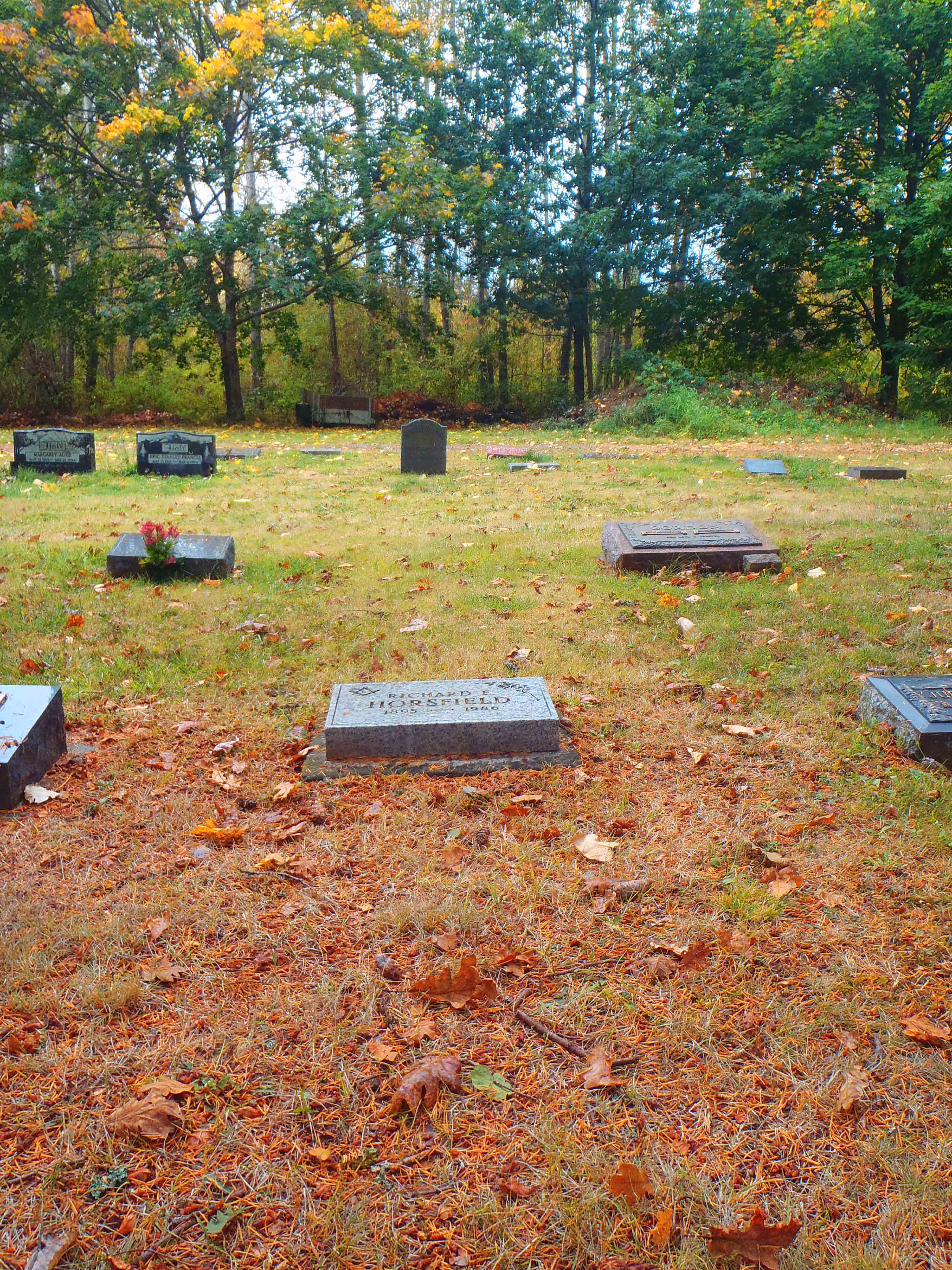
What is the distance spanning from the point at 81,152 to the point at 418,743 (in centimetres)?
2155

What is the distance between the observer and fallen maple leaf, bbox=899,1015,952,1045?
239 centimetres

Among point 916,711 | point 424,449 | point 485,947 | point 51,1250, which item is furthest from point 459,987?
point 424,449

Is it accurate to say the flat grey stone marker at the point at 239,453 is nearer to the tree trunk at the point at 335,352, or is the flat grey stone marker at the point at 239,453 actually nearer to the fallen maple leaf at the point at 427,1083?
the tree trunk at the point at 335,352

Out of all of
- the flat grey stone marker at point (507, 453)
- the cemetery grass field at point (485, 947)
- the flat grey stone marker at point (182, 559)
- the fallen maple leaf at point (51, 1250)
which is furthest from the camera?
the flat grey stone marker at point (507, 453)

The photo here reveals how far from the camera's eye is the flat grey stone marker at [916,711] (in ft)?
12.4

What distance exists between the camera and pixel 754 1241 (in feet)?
6.07

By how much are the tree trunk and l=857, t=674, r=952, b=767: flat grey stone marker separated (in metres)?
21.9

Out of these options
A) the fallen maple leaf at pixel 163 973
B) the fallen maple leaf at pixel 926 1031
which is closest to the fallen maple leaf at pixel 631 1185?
the fallen maple leaf at pixel 926 1031

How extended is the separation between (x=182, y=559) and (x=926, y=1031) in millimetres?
5687

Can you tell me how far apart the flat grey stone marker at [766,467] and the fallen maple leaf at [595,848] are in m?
9.33

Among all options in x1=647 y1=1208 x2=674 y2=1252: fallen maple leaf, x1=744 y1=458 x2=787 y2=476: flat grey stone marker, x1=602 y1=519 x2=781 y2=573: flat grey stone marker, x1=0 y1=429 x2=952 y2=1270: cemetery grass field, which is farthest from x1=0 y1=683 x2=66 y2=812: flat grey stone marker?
x1=744 y1=458 x2=787 y2=476: flat grey stone marker

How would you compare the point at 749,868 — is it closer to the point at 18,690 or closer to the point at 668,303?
the point at 18,690

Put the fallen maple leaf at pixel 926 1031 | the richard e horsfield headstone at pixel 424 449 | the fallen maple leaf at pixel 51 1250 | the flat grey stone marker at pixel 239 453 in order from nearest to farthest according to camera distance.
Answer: the fallen maple leaf at pixel 51 1250, the fallen maple leaf at pixel 926 1031, the richard e horsfield headstone at pixel 424 449, the flat grey stone marker at pixel 239 453

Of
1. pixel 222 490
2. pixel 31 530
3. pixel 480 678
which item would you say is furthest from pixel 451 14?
pixel 480 678
